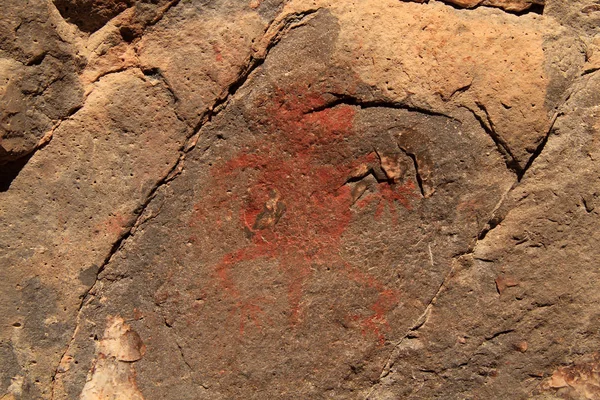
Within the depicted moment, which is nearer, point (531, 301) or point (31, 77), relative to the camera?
point (31, 77)

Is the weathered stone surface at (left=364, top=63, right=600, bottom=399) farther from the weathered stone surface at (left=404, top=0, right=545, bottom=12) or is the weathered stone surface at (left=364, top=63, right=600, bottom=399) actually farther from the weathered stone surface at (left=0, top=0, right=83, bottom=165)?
the weathered stone surface at (left=0, top=0, right=83, bottom=165)

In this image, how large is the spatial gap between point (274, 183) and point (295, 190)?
0.22ft

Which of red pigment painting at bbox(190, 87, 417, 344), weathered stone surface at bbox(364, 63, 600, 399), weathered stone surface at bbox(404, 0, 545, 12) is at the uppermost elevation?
weathered stone surface at bbox(404, 0, 545, 12)

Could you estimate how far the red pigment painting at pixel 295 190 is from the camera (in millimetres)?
1711

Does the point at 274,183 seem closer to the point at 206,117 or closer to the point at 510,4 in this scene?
the point at 206,117

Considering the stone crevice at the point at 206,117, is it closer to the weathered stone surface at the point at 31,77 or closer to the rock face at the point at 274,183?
the rock face at the point at 274,183

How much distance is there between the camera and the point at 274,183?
1718mm

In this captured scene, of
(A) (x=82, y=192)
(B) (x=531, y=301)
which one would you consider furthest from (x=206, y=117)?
(B) (x=531, y=301)

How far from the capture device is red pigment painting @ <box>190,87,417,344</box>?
1711mm

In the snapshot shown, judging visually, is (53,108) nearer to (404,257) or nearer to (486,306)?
(404,257)

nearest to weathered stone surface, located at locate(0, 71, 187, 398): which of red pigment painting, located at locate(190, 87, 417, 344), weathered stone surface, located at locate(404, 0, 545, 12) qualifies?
red pigment painting, located at locate(190, 87, 417, 344)

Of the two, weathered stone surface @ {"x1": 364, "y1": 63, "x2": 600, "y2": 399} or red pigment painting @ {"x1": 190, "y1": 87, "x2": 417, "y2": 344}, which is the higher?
red pigment painting @ {"x1": 190, "y1": 87, "x2": 417, "y2": 344}

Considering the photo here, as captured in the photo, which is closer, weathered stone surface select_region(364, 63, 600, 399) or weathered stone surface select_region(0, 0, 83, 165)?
weathered stone surface select_region(0, 0, 83, 165)

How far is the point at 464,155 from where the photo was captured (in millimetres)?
1733
